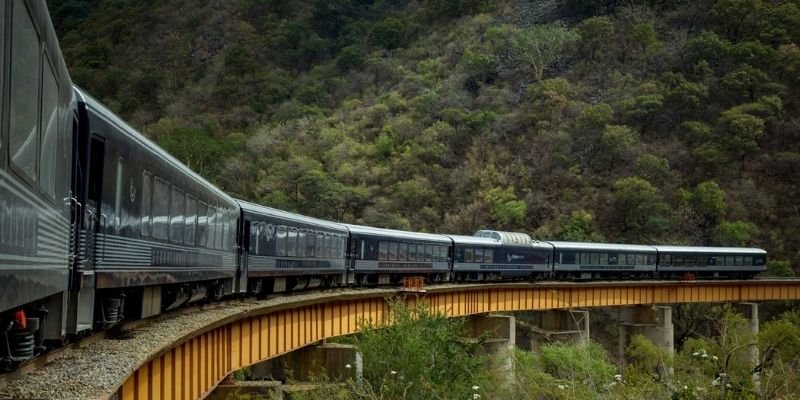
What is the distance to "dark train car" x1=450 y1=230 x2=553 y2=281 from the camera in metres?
45.3

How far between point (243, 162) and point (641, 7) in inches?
1819

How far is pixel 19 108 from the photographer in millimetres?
6516

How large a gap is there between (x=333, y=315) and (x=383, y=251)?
9.58 m

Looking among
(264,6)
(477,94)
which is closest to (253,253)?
(477,94)

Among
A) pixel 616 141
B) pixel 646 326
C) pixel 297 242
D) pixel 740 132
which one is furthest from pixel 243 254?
pixel 740 132

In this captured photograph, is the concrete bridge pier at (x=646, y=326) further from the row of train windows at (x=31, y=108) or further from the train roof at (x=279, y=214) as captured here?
the row of train windows at (x=31, y=108)

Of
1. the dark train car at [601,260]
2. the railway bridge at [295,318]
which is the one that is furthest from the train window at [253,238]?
the dark train car at [601,260]

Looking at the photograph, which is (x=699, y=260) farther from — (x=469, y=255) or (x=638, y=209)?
(x=469, y=255)

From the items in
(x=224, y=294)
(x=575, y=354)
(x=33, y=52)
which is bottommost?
(x=575, y=354)

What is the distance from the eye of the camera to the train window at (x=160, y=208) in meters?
14.0

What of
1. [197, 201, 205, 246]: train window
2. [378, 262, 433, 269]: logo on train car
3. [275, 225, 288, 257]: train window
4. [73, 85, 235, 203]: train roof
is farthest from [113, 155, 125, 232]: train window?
[378, 262, 433, 269]: logo on train car

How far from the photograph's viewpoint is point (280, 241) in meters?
27.0

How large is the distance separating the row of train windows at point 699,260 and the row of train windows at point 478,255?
1363 cm

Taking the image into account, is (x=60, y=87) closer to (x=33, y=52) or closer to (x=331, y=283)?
(x=33, y=52)
